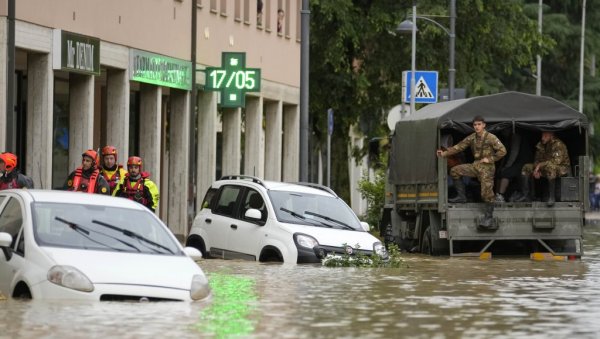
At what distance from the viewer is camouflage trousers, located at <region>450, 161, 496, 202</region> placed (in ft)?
103

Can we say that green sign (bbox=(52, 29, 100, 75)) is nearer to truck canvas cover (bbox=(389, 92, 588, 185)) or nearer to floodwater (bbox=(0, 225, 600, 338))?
truck canvas cover (bbox=(389, 92, 588, 185))

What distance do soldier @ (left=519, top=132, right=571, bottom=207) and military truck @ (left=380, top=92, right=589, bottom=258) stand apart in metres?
0.18

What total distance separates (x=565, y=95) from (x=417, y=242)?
2057 inches

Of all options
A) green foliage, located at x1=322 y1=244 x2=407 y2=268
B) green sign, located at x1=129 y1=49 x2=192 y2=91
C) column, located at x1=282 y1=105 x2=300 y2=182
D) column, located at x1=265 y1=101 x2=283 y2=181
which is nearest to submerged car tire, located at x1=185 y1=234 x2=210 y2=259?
green foliage, located at x1=322 y1=244 x2=407 y2=268

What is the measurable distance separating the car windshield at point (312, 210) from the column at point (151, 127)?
16.0 meters

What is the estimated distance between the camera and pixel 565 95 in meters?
85.7

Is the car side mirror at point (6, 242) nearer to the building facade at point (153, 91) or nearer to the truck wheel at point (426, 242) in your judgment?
the building facade at point (153, 91)

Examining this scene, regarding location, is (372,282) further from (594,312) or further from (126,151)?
(126,151)

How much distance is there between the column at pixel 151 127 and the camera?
4341 centimetres

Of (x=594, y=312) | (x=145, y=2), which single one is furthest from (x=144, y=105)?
(x=594, y=312)

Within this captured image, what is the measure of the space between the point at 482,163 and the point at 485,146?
0.28 metres

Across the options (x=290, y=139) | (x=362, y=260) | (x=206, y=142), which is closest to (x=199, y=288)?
(x=362, y=260)

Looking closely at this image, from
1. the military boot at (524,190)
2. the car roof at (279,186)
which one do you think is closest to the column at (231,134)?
the military boot at (524,190)

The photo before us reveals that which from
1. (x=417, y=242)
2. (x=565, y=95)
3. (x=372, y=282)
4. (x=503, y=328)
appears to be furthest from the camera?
(x=565, y=95)
